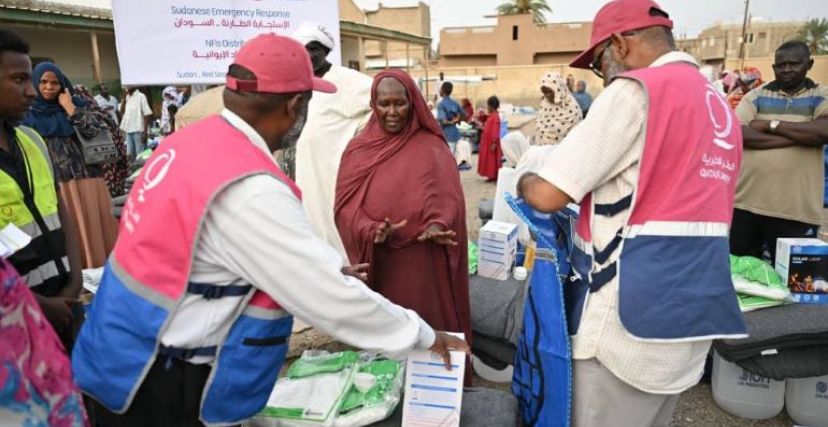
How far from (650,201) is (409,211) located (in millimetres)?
1507

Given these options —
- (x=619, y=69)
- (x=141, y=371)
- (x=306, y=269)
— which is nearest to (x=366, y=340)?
(x=306, y=269)

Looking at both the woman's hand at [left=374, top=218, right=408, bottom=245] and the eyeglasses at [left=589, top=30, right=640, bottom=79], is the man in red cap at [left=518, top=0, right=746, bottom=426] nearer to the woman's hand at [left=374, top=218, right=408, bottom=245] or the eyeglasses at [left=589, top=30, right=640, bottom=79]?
the eyeglasses at [left=589, top=30, right=640, bottom=79]

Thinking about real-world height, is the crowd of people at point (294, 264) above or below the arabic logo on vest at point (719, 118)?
below

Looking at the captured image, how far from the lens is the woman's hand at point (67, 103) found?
160 inches

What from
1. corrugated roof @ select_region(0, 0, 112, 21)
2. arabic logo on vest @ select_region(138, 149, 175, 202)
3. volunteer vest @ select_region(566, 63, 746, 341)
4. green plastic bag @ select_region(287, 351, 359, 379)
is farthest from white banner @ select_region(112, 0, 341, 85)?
corrugated roof @ select_region(0, 0, 112, 21)

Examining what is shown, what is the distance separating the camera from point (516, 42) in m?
38.9

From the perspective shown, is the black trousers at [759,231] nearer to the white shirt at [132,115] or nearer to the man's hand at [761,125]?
the man's hand at [761,125]

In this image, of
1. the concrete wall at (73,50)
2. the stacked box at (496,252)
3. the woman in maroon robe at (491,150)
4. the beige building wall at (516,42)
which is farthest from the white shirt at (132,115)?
the beige building wall at (516,42)

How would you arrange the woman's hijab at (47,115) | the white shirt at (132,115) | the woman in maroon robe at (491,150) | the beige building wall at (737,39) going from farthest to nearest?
the beige building wall at (737,39) < the white shirt at (132,115) < the woman in maroon robe at (491,150) < the woman's hijab at (47,115)

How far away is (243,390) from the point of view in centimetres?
141

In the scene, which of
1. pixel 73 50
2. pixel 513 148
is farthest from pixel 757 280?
pixel 73 50

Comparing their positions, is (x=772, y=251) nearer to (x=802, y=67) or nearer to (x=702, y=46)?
(x=802, y=67)

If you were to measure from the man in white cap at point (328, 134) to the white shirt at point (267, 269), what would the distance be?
9.53 ft

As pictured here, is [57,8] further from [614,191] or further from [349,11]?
[349,11]
